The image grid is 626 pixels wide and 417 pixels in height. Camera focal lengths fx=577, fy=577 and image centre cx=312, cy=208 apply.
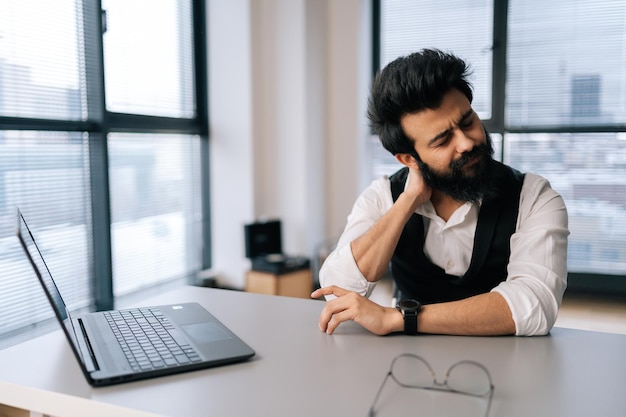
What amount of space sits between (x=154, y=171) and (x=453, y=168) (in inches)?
85.8

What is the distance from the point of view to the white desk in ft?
3.10

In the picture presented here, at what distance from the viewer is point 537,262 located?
4.55ft

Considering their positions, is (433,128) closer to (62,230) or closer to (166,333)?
(166,333)

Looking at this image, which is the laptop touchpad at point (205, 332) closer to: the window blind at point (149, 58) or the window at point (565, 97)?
the window blind at point (149, 58)

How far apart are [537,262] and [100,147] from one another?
2.21m

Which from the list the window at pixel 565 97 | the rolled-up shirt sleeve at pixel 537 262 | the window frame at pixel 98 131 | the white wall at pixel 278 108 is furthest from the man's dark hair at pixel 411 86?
the window at pixel 565 97

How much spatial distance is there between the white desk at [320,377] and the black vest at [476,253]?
30 cm

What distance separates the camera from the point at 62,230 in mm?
2680

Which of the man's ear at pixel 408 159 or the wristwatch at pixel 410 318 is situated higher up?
the man's ear at pixel 408 159

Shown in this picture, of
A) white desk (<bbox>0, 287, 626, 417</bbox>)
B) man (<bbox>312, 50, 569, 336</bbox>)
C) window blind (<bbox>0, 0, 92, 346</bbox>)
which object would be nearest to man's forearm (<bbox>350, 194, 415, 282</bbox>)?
man (<bbox>312, 50, 569, 336</bbox>)

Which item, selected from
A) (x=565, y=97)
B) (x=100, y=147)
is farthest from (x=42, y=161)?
(x=565, y=97)

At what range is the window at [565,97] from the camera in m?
3.40

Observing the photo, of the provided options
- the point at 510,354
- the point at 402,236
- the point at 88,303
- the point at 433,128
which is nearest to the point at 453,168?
the point at 433,128

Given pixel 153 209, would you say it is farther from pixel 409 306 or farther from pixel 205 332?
pixel 409 306
